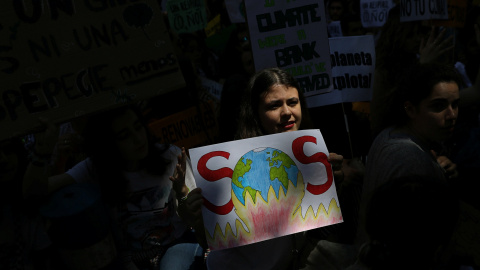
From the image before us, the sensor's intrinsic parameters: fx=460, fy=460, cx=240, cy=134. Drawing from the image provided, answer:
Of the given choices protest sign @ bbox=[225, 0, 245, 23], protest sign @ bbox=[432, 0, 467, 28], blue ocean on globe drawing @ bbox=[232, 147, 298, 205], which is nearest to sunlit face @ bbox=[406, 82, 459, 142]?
blue ocean on globe drawing @ bbox=[232, 147, 298, 205]

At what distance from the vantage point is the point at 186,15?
264 inches

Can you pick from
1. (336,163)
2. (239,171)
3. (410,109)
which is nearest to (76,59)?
(239,171)

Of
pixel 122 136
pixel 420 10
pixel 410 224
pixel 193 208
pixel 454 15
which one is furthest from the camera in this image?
pixel 454 15

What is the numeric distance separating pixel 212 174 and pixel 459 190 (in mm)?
1781

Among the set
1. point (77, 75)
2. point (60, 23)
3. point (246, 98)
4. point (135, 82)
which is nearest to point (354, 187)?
point (246, 98)

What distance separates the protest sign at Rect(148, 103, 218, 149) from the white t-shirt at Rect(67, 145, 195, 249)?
1364 mm

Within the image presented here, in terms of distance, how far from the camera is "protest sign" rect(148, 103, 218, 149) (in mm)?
4371

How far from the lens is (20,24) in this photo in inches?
91.6

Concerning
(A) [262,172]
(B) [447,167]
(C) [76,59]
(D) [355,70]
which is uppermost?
(C) [76,59]

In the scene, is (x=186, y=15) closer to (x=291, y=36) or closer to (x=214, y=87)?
(x=214, y=87)

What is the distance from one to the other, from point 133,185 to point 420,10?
11.5ft

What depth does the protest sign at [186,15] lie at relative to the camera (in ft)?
21.8

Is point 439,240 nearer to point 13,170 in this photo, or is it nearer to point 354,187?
point 354,187

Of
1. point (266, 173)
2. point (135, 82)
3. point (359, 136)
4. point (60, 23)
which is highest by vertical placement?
point (60, 23)
